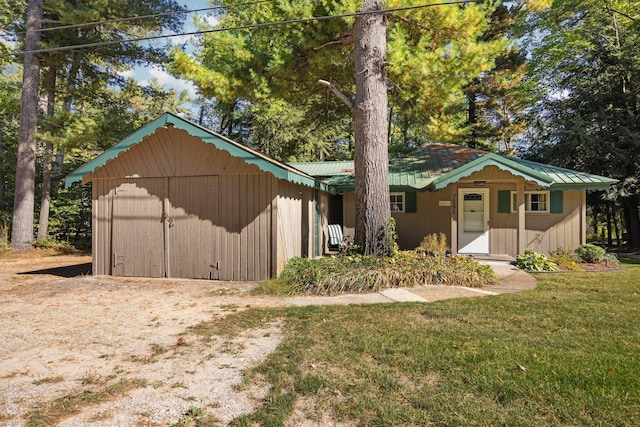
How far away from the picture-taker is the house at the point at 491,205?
9.34 m

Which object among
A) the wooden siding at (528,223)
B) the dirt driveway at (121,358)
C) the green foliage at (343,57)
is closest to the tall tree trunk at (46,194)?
the green foliage at (343,57)

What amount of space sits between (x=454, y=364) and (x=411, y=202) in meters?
8.56

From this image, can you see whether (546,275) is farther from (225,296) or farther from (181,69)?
(181,69)

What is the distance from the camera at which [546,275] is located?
25.6 feet

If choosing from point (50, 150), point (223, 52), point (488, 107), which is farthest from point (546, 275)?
point (50, 150)

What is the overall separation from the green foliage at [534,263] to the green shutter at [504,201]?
1986 millimetres

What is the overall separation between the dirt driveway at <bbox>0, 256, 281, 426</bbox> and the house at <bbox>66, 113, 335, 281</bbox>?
130 cm

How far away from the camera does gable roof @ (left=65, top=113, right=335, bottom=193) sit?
23.1 feet

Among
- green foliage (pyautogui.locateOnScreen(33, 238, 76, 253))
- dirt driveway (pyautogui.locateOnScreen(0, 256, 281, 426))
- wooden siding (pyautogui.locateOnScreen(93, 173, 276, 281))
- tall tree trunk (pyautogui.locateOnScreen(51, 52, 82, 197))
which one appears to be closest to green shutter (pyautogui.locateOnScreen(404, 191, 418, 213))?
wooden siding (pyautogui.locateOnScreen(93, 173, 276, 281))

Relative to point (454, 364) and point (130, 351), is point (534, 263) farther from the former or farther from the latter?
point (130, 351)

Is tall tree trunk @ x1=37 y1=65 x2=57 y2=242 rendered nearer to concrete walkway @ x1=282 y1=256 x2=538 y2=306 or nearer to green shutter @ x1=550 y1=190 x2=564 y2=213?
concrete walkway @ x1=282 y1=256 x2=538 y2=306

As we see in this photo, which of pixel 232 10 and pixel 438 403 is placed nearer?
pixel 438 403

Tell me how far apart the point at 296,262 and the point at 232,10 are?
16392 mm

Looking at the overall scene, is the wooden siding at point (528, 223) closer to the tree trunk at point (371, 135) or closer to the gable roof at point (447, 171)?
the gable roof at point (447, 171)
